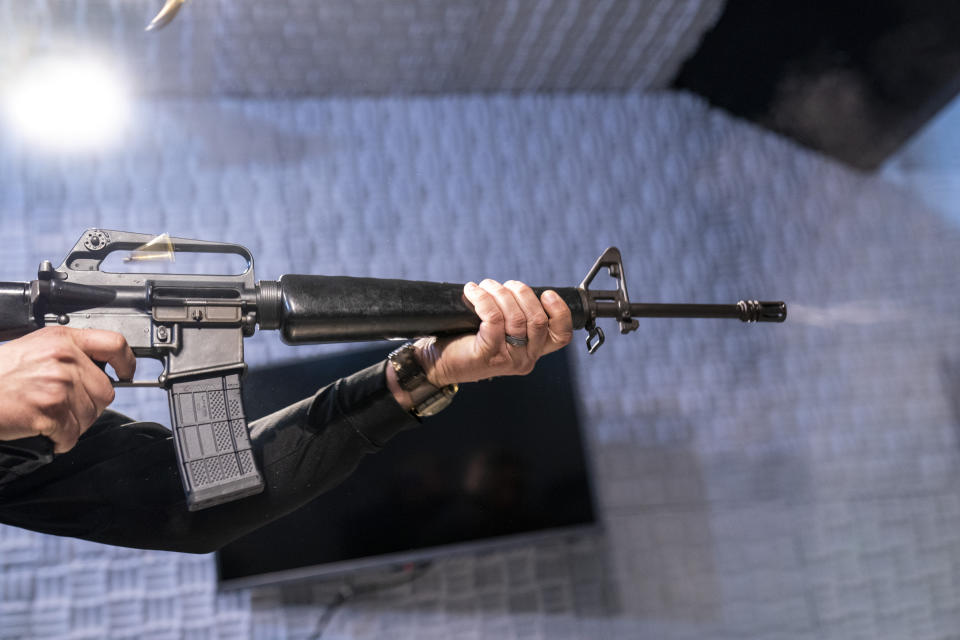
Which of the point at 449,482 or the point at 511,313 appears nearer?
the point at 511,313

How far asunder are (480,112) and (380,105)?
225 mm

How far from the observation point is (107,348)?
72 centimetres

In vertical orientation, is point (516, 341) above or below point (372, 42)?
below

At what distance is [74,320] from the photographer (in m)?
0.74

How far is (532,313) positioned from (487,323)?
0.18 ft

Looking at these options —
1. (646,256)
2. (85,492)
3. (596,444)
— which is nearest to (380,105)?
(646,256)

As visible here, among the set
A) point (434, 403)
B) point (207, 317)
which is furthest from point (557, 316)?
point (207, 317)

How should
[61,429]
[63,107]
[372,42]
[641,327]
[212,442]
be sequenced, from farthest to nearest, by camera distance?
[641,327] → [372,42] → [63,107] → [212,442] → [61,429]

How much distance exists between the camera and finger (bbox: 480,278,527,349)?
848mm

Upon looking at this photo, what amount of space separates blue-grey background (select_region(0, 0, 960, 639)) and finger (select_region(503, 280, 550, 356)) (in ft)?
1.62

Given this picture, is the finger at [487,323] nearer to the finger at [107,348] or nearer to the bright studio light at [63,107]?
the finger at [107,348]

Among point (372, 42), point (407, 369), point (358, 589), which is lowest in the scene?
point (358, 589)

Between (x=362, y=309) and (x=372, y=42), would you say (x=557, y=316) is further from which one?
(x=372, y=42)

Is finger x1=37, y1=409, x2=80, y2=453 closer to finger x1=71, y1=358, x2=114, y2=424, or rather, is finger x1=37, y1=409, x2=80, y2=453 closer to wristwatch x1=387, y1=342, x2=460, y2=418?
finger x1=71, y1=358, x2=114, y2=424
